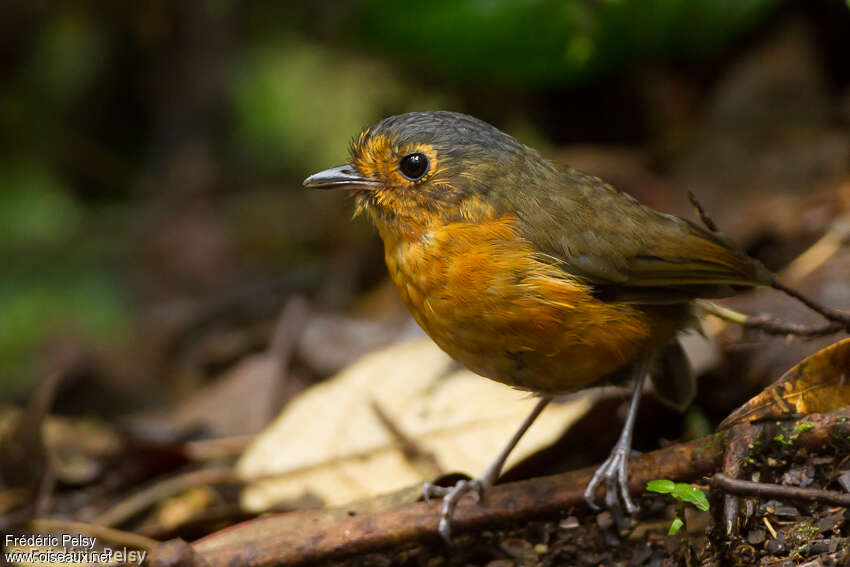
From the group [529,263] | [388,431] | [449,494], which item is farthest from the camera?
[388,431]

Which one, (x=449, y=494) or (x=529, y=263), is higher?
(x=529, y=263)

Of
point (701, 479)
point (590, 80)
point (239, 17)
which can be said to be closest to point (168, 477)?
point (701, 479)

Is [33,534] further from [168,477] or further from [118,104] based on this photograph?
[118,104]

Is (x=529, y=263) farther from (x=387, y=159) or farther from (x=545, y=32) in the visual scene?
(x=545, y=32)

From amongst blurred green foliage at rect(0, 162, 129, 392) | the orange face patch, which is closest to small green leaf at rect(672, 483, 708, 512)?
the orange face patch

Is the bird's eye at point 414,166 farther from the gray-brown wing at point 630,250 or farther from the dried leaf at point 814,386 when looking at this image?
the dried leaf at point 814,386

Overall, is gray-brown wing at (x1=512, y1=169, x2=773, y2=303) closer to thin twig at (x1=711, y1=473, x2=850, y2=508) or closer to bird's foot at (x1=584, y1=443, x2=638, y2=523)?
bird's foot at (x1=584, y1=443, x2=638, y2=523)

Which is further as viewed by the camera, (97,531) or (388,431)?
(388,431)

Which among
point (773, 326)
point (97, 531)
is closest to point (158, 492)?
point (97, 531)
